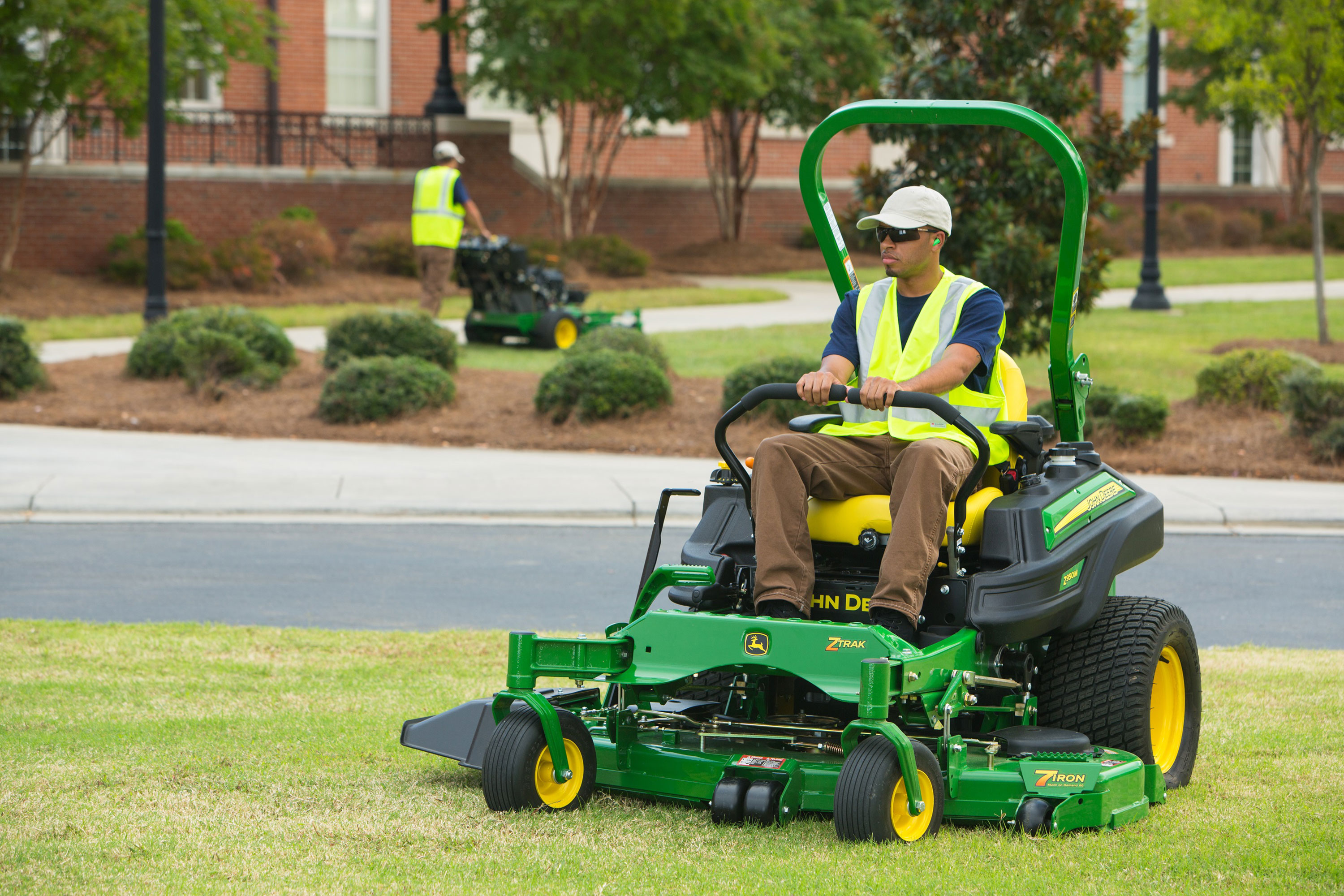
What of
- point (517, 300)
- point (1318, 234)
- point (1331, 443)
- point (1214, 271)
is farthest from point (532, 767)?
point (1214, 271)

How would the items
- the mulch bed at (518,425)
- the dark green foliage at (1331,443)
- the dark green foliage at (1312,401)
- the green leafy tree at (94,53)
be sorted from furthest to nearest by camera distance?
the green leafy tree at (94,53)
the mulch bed at (518,425)
the dark green foliage at (1312,401)
the dark green foliage at (1331,443)

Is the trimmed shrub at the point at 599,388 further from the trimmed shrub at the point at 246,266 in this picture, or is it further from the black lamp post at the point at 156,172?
the trimmed shrub at the point at 246,266

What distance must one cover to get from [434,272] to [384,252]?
8711mm

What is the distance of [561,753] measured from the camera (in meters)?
5.16

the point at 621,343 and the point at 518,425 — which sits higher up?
the point at 621,343

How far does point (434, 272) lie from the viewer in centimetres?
1944

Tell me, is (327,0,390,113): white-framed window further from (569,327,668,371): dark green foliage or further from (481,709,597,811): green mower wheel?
(481,709,597,811): green mower wheel

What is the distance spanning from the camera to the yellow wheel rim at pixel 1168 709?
586cm

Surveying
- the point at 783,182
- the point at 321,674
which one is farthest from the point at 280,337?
the point at 783,182

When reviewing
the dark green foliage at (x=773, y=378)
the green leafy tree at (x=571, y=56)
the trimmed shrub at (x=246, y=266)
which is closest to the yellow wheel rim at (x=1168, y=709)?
the dark green foliage at (x=773, y=378)

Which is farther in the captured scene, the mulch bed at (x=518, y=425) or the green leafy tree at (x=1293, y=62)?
the green leafy tree at (x=1293, y=62)

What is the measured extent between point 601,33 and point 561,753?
77.7 feet

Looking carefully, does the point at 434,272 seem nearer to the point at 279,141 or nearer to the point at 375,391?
the point at 375,391

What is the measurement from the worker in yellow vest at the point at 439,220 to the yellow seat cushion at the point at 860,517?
13559 mm
